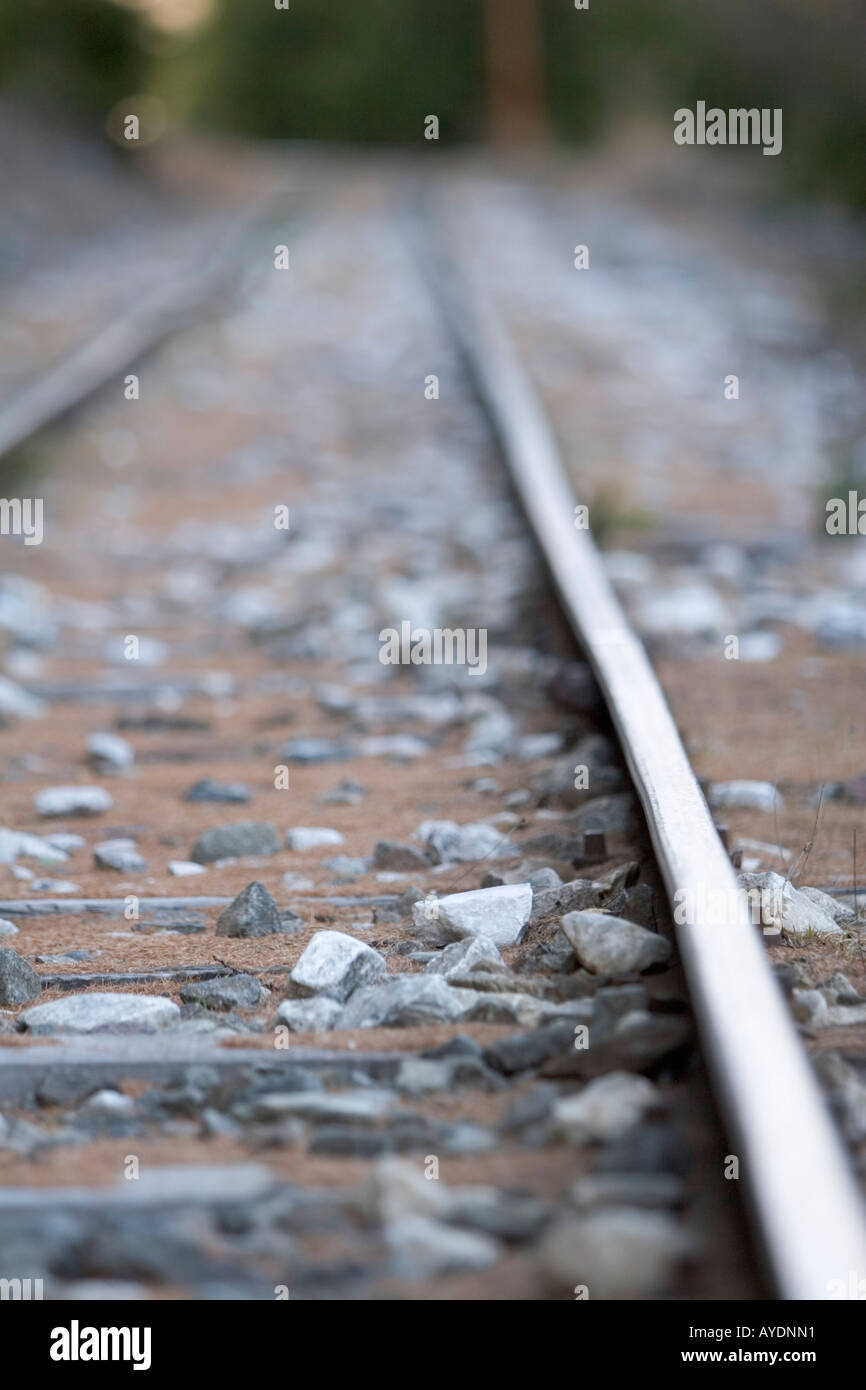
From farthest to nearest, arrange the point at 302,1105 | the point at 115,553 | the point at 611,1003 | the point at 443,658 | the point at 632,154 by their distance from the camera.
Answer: the point at 632,154 → the point at 115,553 → the point at 443,658 → the point at 611,1003 → the point at 302,1105

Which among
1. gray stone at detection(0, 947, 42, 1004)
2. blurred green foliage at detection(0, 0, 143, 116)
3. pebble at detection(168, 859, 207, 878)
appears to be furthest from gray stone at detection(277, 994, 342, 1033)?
blurred green foliage at detection(0, 0, 143, 116)

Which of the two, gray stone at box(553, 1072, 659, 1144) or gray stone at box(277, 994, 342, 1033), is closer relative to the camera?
gray stone at box(553, 1072, 659, 1144)

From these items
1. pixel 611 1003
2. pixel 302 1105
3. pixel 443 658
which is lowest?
pixel 302 1105

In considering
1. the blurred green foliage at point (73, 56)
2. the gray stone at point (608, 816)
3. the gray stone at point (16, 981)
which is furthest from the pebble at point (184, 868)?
the blurred green foliage at point (73, 56)

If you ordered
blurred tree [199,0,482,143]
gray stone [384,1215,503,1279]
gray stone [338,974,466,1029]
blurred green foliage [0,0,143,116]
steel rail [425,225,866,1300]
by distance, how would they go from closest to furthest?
steel rail [425,225,866,1300] → gray stone [384,1215,503,1279] → gray stone [338,974,466,1029] → blurred green foliage [0,0,143,116] → blurred tree [199,0,482,143]

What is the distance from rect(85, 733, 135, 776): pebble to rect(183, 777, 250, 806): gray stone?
23 cm

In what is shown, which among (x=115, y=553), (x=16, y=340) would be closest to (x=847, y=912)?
(x=115, y=553)

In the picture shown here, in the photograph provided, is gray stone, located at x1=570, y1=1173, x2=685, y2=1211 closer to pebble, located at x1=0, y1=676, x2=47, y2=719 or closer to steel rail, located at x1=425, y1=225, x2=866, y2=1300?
steel rail, located at x1=425, y1=225, x2=866, y2=1300

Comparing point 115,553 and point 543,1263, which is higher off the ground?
point 115,553

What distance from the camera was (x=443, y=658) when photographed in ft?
13.5

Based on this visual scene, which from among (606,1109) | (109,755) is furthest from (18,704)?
(606,1109)

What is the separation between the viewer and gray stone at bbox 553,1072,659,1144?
1667 mm
